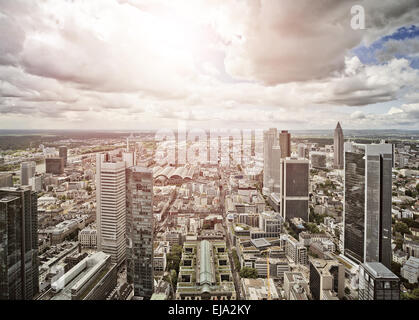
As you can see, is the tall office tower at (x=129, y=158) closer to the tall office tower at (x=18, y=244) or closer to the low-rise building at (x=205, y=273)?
the tall office tower at (x=18, y=244)

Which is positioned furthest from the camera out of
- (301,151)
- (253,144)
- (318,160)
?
(301,151)

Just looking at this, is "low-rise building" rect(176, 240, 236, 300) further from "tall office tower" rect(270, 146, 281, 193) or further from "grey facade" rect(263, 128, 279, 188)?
"tall office tower" rect(270, 146, 281, 193)

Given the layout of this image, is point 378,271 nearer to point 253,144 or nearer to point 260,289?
point 260,289

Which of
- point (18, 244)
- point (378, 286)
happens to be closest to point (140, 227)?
point (18, 244)

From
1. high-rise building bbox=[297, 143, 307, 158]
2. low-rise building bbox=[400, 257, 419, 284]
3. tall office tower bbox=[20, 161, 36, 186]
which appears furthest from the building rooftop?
tall office tower bbox=[20, 161, 36, 186]

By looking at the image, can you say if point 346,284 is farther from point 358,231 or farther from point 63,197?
point 63,197
